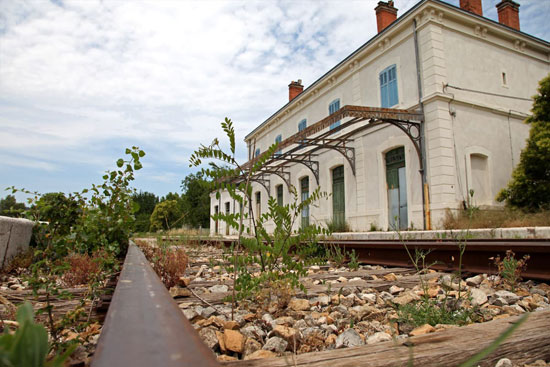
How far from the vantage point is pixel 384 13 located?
1534cm

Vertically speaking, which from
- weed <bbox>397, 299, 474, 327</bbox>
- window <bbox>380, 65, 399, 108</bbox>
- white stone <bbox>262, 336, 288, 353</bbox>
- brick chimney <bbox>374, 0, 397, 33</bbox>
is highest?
brick chimney <bbox>374, 0, 397, 33</bbox>

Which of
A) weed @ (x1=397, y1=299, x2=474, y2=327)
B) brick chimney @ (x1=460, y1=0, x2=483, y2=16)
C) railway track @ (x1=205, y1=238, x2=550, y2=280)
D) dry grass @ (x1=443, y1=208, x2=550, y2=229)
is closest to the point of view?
weed @ (x1=397, y1=299, x2=474, y2=327)

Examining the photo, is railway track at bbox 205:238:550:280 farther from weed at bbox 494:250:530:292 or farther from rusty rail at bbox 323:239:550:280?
weed at bbox 494:250:530:292

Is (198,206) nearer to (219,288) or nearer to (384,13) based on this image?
(384,13)

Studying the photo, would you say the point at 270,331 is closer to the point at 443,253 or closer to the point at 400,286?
the point at 400,286

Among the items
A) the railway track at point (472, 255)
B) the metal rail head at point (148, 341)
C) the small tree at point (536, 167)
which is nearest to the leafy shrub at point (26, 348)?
the metal rail head at point (148, 341)

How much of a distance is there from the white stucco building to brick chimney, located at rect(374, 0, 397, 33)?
4 centimetres

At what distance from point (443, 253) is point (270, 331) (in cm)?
316

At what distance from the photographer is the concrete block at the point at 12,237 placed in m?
4.52

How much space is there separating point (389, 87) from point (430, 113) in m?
2.63

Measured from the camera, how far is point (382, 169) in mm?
13812

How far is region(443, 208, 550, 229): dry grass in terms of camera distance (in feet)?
28.5

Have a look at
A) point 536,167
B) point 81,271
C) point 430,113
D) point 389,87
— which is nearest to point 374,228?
point 430,113

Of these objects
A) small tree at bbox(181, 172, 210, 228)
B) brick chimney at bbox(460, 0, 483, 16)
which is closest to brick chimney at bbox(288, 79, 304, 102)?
brick chimney at bbox(460, 0, 483, 16)
